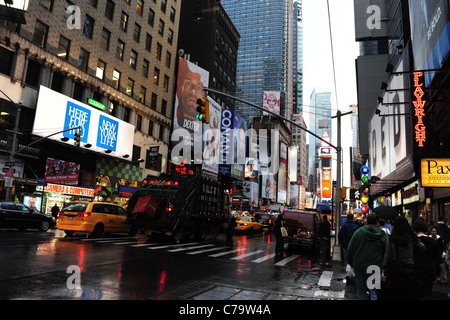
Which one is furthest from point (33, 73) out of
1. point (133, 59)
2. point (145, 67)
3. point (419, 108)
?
point (419, 108)

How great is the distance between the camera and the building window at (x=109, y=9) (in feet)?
109

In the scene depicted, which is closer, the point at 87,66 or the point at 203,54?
the point at 87,66

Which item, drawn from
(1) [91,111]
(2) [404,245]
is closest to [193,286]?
(2) [404,245]

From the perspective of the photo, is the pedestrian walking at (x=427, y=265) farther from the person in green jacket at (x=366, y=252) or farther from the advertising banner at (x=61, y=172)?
the advertising banner at (x=61, y=172)

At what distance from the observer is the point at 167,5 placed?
143ft

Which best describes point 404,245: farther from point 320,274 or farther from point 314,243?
point 314,243

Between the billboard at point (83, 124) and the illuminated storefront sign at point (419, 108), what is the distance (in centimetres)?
2403

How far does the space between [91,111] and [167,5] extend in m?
22.2

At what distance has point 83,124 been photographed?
1095 inches

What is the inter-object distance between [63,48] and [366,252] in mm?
29848

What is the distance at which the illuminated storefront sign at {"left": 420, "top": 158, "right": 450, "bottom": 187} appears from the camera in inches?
640

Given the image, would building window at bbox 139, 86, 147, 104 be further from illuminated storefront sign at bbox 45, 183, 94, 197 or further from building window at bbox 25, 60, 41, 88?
illuminated storefront sign at bbox 45, 183, 94, 197

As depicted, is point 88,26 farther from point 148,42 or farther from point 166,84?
point 166,84
